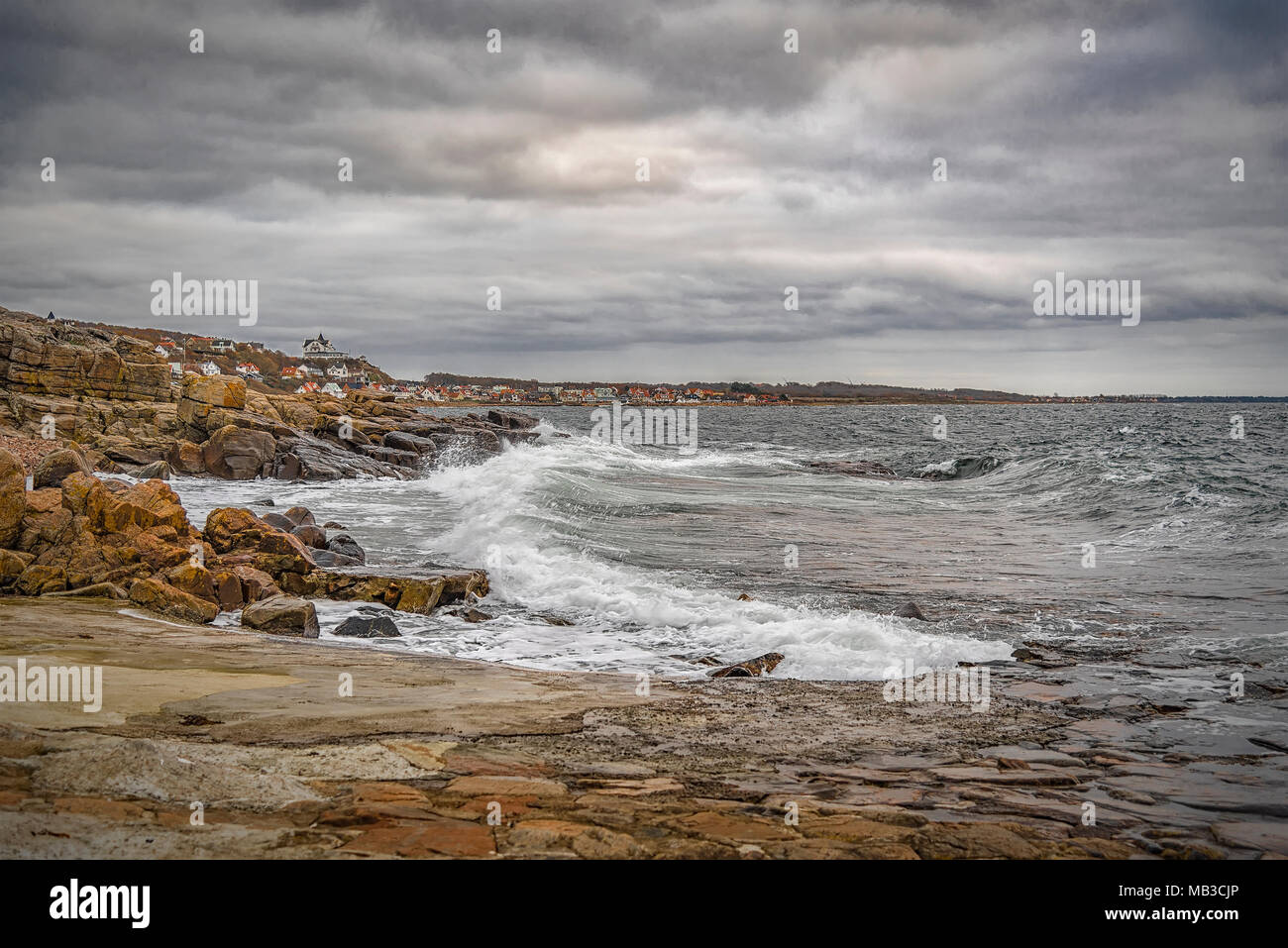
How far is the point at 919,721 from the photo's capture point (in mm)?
6996

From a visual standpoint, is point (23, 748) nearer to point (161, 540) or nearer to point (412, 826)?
point (412, 826)

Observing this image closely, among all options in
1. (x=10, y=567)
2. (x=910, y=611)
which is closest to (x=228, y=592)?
(x=10, y=567)

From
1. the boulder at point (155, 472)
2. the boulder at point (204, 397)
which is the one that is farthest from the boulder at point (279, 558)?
the boulder at point (204, 397)

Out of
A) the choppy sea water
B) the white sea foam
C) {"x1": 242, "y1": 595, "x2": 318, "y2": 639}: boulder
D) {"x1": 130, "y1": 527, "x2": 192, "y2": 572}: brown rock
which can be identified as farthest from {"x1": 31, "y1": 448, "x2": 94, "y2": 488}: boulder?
the white sea foam

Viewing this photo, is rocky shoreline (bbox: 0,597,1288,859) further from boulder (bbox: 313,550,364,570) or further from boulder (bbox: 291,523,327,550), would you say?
boulder (bbox: 291,523,327,550)

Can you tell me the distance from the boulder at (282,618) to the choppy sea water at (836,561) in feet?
1.72

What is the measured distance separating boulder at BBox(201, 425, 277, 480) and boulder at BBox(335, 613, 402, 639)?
67.5 ft

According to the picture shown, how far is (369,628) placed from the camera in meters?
10.9

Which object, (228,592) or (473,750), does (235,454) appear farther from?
(473,750)

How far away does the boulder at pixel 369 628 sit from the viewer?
10.8 m
